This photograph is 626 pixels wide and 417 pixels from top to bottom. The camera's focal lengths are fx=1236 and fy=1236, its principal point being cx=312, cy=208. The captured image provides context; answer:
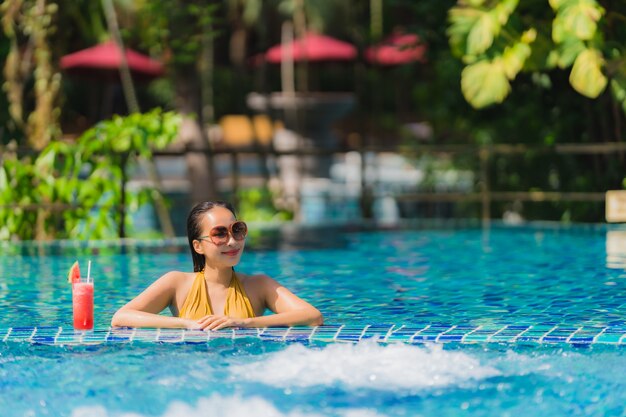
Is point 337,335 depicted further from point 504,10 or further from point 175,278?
point 504,10

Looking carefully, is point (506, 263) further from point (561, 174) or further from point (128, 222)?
point (561, 174)

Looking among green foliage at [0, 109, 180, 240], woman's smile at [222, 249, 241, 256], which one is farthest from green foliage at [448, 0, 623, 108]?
woman's smile at [222, 249, 241, 256]

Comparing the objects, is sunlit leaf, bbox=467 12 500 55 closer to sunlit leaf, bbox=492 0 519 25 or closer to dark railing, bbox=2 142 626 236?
sunlit leaf, bbox=492 0 519 25

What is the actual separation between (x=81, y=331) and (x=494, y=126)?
40.1ft

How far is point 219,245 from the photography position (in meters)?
6.23

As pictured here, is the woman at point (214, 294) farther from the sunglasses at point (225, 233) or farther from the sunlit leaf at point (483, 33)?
the sunlit leaf at point (483, 33)

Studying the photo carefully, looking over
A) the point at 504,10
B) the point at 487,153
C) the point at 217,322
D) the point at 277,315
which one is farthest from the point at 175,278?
the point at 487,153

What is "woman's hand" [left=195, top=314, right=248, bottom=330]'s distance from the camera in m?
6.12

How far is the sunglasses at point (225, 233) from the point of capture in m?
6.19

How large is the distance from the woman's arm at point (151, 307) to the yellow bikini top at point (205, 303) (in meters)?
0.11

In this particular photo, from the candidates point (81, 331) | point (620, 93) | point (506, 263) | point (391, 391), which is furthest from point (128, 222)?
point (391, 391)

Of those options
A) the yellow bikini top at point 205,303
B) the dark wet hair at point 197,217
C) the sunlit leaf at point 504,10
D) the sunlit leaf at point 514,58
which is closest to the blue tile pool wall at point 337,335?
the yellow bikini top at point 205,303

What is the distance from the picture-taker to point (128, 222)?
1373 cm

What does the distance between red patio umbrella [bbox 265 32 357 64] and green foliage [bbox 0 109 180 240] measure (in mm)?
11909
